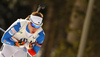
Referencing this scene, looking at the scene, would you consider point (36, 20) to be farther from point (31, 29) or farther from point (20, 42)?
point (20, 42)

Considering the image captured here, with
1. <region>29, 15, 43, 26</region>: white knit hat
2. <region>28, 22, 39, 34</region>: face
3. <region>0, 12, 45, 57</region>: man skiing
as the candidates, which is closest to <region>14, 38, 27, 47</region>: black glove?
<region>0, 12, 45, 57</region>: man skiing

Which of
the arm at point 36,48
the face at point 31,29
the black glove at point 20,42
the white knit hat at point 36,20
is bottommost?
the arm at point 36,48

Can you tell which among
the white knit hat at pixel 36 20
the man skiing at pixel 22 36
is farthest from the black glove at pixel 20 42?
the white knit hat at pixel 36 20

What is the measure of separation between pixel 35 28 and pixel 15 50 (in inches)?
19.7

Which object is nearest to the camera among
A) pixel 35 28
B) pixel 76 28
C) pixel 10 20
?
pixel 35 28

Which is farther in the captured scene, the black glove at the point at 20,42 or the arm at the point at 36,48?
the arm at the point at 36,48

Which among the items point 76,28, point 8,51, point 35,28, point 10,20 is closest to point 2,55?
point 8,51

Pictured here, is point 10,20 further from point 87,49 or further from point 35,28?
point 35,28

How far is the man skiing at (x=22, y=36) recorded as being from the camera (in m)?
3.45

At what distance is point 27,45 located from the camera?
11.5 feet

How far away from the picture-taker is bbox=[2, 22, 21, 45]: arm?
347 cm

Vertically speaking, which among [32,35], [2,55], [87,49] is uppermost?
[32,35]

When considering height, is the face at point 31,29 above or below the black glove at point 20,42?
above

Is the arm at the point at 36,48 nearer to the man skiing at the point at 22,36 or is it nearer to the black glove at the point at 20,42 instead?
the man skiing at the point at 22,36
